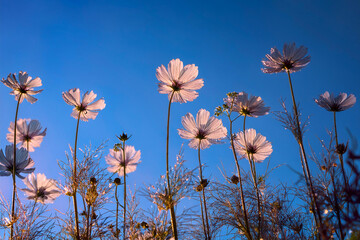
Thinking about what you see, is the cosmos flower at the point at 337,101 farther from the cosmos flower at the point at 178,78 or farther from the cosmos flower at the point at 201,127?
the cosmos flower at the point at 178,78

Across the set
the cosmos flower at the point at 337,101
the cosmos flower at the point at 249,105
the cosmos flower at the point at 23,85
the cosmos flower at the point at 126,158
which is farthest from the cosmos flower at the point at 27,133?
the cosmos flower at the point at 337,101

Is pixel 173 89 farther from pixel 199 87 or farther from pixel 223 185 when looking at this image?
pixel 223 185

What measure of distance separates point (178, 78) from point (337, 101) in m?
1.20

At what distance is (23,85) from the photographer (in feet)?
8.87

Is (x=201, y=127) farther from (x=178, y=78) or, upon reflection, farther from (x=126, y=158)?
(x=126, y=158)

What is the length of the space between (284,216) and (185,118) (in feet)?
3.06

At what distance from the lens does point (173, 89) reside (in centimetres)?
223

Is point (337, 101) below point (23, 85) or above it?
below

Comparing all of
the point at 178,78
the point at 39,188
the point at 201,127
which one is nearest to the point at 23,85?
the point at 39,188

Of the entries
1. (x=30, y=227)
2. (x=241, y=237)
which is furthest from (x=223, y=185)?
(x=30, y=227)

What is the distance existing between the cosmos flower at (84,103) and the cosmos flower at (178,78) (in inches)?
28.9

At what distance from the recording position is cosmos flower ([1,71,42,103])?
8.62ft

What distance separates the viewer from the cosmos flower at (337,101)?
94.3 inches

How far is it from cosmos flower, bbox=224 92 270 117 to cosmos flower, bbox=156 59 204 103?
0.91ft
